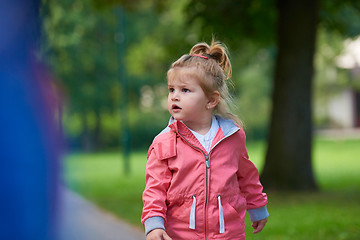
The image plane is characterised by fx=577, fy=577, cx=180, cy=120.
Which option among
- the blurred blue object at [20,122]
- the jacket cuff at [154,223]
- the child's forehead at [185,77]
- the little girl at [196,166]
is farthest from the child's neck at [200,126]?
the blurred blue object at [20,122]

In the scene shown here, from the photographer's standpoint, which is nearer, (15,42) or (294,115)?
(15,42)

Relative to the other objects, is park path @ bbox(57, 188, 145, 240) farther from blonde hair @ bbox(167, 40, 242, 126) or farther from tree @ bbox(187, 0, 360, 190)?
blonde hair @ bbox(167, 40, 242, 126)

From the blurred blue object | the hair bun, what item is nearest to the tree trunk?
the blurred blue object

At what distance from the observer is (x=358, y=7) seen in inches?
455

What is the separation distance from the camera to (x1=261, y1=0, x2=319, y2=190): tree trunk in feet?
35.0

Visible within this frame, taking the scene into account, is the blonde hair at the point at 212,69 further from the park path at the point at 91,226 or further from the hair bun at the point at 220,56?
the park path at the point at 91,226

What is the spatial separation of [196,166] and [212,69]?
518 mm

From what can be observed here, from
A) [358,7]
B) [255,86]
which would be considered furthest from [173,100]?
[255,86]

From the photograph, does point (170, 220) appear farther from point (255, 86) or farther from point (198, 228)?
point (255, 86)

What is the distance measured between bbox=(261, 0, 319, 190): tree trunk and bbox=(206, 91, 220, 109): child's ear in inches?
314

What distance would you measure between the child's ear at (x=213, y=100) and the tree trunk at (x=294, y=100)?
797 cm

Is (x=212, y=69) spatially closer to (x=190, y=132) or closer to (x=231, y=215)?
(x=190, y=132)

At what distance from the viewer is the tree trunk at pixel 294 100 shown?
420 inches

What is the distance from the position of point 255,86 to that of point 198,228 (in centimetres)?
3819
